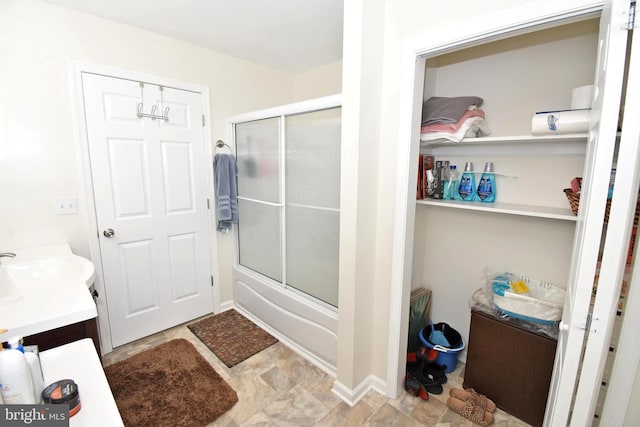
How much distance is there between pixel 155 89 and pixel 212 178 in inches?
32.1

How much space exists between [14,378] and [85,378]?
20cm

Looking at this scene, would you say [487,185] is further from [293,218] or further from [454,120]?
[293,218]

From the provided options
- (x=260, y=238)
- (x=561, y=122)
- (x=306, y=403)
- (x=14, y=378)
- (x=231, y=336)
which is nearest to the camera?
(x=14, y=378)

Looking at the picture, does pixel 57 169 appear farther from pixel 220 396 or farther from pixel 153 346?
pixel 220 396

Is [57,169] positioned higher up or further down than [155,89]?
further down

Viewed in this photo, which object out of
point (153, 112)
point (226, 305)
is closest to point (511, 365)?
point (226, 305)

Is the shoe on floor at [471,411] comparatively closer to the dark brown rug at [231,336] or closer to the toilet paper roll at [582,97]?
the dark brown rug at [231,336]

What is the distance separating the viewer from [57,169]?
197 centimetres

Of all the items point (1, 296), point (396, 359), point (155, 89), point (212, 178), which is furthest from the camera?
point (212, 178)

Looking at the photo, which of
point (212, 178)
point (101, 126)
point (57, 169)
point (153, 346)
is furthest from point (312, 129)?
point (153, 346)

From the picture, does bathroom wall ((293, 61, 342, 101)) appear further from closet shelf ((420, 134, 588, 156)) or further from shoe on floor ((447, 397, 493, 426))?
shoe on floor ((447, 397, 493, 426))

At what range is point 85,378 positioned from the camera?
2.84 ft

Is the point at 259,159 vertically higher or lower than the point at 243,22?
lower

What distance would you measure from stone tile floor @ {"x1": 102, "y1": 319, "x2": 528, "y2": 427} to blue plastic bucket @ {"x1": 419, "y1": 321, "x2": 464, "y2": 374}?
86 millimetres
